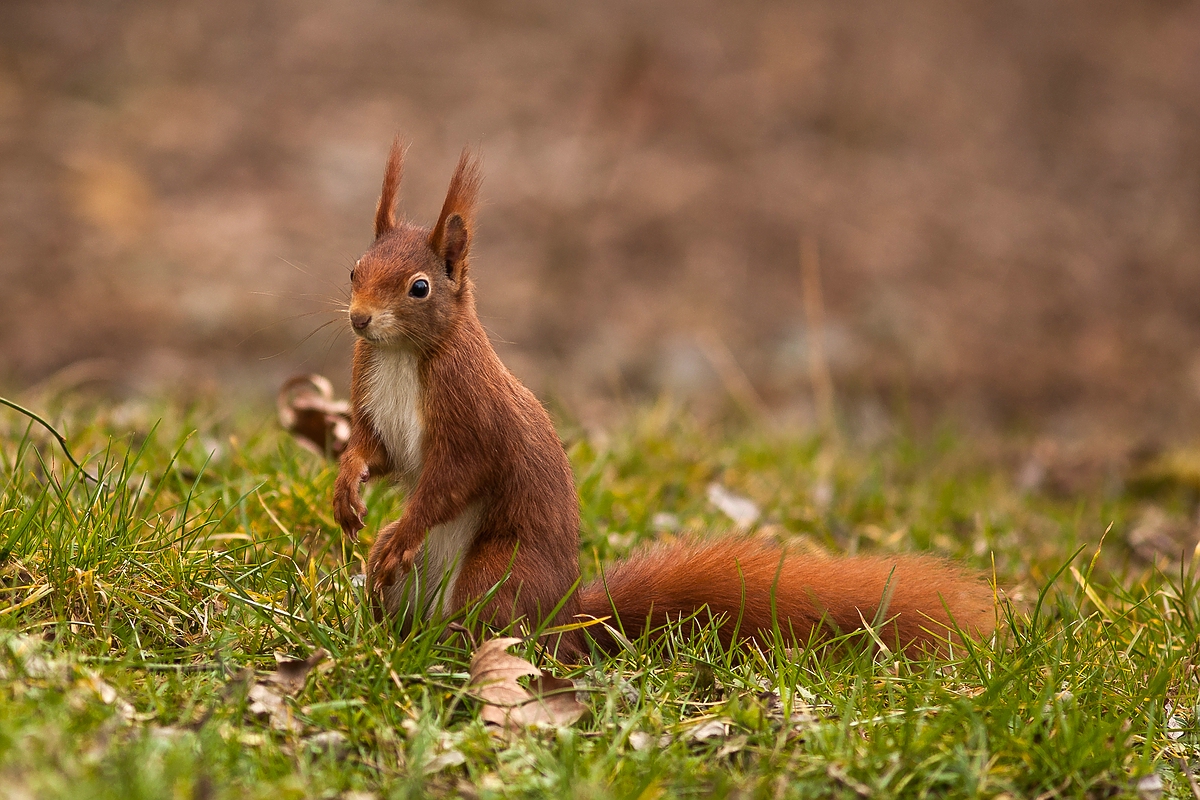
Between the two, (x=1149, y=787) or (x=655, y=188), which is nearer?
(x=1149, y=787)

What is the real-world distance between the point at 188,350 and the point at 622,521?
3.94m

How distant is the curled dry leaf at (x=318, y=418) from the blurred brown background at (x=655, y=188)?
269 centimetres

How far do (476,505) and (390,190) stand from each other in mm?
768

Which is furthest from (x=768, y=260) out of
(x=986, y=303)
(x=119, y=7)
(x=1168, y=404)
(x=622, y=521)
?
(x=119, y=7)

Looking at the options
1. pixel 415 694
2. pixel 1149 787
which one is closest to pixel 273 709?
pixel 415 694

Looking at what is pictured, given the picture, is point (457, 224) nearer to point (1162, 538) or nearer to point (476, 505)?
point (476, 505)

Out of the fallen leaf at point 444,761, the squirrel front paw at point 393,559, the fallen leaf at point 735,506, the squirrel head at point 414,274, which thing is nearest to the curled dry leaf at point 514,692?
the fallen leaf at point 444,761

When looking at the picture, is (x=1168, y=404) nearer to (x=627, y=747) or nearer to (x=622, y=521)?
(x=622, y=521)

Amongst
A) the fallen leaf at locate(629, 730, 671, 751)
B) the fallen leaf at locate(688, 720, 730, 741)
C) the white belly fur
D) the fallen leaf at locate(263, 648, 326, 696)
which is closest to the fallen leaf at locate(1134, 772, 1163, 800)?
the fallen leaf at locate(688, 720, 730, 741)

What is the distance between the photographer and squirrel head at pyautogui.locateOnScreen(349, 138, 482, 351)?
258 centimetres

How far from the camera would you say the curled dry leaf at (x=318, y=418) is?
3814 mm

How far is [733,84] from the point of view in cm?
918

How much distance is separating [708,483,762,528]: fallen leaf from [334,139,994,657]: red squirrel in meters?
1.24

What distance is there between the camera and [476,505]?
2.72 meters
